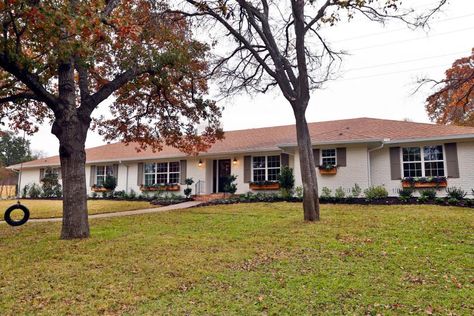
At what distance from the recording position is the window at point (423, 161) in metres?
14.1

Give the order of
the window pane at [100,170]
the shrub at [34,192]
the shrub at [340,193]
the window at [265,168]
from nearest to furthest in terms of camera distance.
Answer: the shrub at [340,193]
the window at [265,168]
the window pane at [100,170]
the shrub at [34,192]

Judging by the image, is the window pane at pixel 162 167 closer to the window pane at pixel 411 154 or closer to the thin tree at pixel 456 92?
the window pane at pixel 411 154

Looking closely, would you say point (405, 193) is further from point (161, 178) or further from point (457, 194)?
point (161, 178)

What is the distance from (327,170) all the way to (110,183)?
13.6m

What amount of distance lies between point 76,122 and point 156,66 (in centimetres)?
267

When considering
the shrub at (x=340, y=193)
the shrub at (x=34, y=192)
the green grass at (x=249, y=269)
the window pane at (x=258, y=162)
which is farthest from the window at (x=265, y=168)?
the shrub at (x=34, y=192)

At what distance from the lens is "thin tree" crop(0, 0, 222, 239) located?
6477mm

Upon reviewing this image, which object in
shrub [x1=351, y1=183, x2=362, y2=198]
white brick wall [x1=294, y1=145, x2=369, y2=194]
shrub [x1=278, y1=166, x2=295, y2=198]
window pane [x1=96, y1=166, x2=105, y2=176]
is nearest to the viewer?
shrub [x1=351, y1=183, x2=362, y2=198]

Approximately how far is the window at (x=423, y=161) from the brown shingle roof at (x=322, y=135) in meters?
0.70

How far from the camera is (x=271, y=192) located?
1702cm

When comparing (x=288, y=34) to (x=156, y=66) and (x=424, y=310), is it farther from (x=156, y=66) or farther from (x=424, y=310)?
(x=424, y=310)

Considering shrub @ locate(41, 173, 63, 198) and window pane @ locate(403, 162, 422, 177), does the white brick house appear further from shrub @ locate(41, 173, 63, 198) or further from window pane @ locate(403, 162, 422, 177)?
shrub @ locate(41, 173, 63, 198)

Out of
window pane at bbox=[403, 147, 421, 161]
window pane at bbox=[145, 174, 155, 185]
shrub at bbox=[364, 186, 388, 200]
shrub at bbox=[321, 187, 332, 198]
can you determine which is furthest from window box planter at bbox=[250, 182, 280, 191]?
window pane at bbox=[145, 174, 155, 185]

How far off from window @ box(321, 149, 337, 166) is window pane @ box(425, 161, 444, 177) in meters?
3.78
